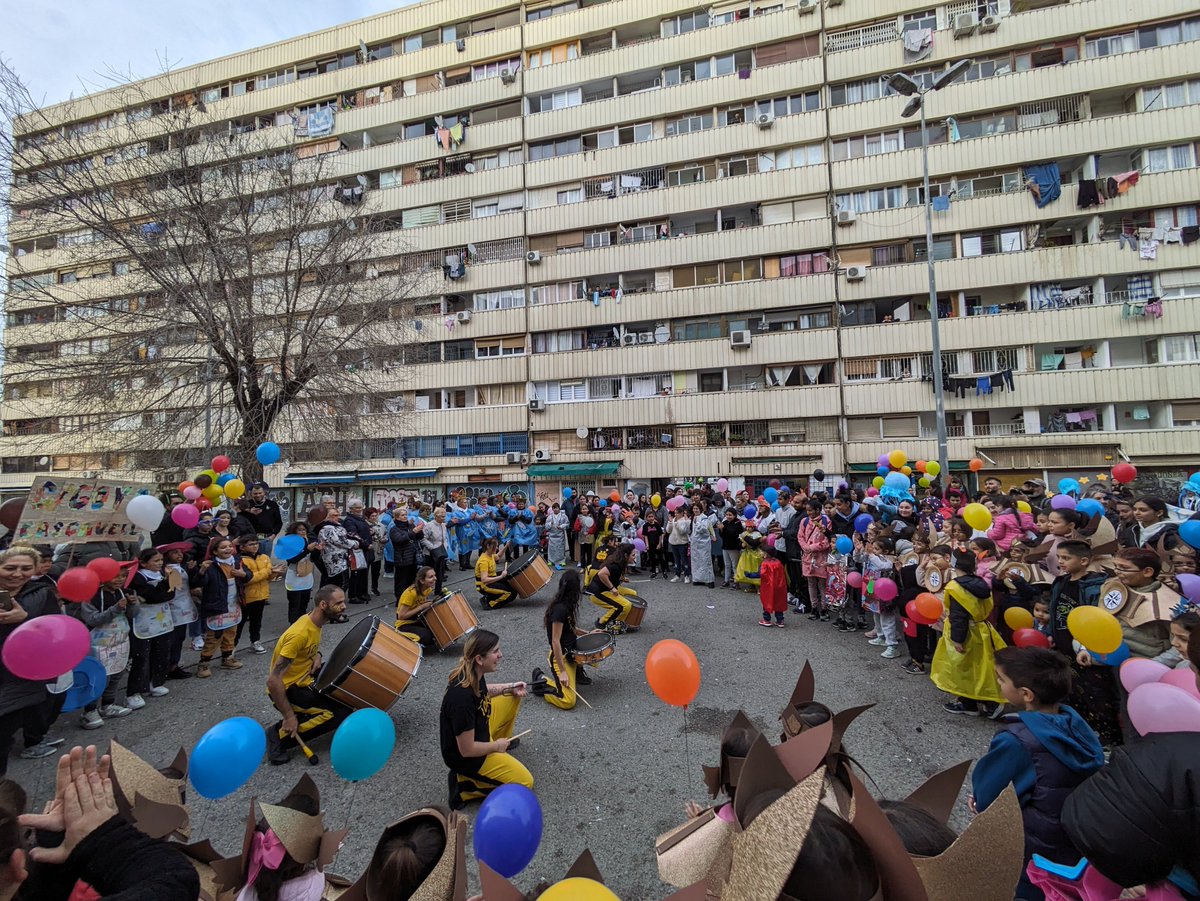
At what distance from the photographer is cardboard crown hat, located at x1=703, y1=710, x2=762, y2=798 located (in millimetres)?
2391

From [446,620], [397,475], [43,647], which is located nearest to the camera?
[43,647]

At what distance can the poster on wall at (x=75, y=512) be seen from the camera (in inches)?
201

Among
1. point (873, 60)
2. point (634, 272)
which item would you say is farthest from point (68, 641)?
point (873, 60)

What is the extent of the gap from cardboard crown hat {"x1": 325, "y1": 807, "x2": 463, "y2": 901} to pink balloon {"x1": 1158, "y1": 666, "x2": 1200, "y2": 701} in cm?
285

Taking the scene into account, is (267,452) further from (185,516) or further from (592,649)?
(592,649)

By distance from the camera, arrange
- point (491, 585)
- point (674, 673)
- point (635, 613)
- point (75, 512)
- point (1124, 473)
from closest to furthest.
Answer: point (674, 673) → point (75, 512) → point (635, 613) → point (1124, 473) → point (491, 585)

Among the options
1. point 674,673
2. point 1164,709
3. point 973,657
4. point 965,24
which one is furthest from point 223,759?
point 965,24

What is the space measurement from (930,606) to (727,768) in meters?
3.75

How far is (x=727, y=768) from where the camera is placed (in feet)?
8.00

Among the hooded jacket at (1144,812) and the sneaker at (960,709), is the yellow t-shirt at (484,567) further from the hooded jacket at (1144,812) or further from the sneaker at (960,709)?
the hooded jacket at (1144,812)

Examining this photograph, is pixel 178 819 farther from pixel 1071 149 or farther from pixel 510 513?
pixel 1071 149

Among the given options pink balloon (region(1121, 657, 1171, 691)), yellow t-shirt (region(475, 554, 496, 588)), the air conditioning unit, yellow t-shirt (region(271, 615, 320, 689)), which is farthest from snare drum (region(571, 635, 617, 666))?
→ the air conditioning unit

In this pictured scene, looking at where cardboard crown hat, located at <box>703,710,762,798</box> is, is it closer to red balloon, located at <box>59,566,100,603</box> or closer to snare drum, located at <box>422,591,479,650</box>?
snare drum, located at <box>422,591,479,650</box>

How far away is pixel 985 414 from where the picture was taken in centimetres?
2108
